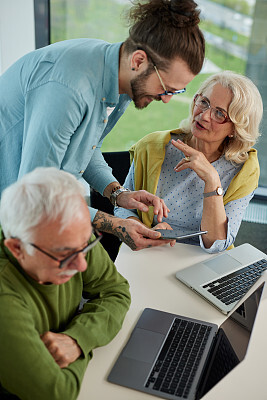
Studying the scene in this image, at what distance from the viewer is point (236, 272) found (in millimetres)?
1814

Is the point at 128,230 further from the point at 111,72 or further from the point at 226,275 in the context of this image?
the point at 111,72

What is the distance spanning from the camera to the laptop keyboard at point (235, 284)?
5.38 ft

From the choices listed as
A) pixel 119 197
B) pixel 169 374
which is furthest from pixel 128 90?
pixel 169 374


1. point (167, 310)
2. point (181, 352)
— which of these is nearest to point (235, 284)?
point (167, 310)

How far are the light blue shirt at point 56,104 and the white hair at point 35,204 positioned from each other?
40cm

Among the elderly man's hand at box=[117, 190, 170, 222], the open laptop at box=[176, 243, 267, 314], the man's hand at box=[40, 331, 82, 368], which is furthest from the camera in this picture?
the elderly man's hand at box=[117, 190, 170, 222]

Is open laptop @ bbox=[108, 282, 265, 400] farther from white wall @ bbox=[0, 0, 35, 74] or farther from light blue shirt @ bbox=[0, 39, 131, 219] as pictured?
white wall @ bbox=[0, 0, 35, 74]

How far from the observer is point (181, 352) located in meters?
1.37

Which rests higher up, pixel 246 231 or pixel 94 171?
→ pixel 94 171

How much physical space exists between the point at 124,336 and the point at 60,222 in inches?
20.4

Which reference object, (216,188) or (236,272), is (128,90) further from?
(236,272)

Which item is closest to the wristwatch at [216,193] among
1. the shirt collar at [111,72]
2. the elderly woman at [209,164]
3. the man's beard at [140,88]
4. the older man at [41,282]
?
the elderly woman at [209,164]

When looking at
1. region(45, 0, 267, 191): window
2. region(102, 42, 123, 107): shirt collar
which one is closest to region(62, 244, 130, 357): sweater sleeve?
region(102, 42, 123, 107): shirt collar

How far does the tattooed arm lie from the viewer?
71.3 inches
